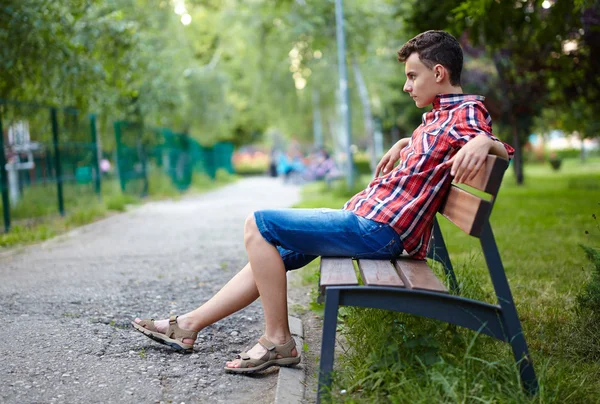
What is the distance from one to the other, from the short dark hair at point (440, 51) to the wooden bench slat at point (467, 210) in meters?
0.54

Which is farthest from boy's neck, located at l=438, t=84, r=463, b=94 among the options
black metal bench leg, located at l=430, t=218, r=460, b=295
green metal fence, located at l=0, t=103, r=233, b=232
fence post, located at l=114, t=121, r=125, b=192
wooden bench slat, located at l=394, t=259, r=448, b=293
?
fence post, located at l=114, t=121, r=125, b=192

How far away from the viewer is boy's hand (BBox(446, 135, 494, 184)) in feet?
8.39

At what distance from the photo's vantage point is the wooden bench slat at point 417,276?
102 inches

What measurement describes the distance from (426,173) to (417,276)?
464mm

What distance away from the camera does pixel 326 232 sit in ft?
9.91

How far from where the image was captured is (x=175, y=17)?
78.1 feet

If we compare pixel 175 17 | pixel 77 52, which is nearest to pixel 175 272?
pixel 77 52

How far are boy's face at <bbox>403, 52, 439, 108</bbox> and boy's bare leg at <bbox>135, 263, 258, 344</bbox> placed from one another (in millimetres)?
1160

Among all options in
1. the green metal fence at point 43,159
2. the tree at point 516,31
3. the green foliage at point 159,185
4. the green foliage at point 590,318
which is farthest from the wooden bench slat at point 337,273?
the green foliage at point 159,185

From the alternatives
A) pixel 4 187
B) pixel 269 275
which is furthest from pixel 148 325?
pixel 4 187

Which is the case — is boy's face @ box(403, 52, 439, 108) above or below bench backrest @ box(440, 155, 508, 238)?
above

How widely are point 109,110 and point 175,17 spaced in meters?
8.11

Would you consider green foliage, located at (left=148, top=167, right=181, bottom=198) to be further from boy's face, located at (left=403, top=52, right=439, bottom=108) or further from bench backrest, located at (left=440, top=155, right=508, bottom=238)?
bench backrest, located at (left=440, top=155, right=508, bottom=238)

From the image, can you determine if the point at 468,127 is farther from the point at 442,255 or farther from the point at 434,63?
the point at 442,255
